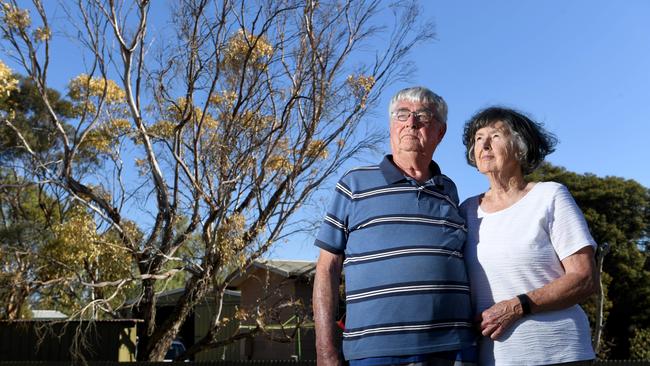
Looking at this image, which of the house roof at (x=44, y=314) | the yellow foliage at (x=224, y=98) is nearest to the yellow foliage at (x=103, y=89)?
the yellow foliage at (x=224, y=98)

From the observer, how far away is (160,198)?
12.9 m

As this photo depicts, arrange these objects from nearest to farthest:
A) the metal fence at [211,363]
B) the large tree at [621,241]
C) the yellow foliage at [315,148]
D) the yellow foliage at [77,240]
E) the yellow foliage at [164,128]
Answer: the yellow foliage at [77,240] → the metal fence at [211,363] → the yellow foliage at [315,148] → the yellow foliage at [164,128] → the large tree at [621,241]

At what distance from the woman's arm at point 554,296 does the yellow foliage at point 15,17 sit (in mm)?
11663

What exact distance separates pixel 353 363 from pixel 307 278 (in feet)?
45.4

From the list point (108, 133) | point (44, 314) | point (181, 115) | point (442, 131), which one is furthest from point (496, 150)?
point (44, 314)

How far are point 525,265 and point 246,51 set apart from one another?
10578mm

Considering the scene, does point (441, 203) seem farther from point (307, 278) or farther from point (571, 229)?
point (307, 278)

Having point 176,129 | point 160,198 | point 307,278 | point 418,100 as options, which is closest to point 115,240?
point 160,198

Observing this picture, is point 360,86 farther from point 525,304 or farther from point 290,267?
point 525,304

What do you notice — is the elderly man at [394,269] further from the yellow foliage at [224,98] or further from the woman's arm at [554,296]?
the yellow foliage at [224,98]

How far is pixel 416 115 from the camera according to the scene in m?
2.64

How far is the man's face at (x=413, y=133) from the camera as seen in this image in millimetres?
2621

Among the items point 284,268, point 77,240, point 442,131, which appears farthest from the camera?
point 284,268

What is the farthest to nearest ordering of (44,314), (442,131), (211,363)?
(44,314) < (211,363) < (442,131)
